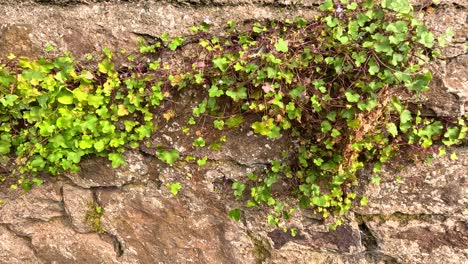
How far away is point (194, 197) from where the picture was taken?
6.59 feet

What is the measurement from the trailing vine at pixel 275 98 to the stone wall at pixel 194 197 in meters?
0.07

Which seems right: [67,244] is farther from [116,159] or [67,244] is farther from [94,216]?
[116,159]

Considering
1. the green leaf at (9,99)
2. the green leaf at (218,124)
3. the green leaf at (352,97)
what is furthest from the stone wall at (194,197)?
the green leaf at (352,97)

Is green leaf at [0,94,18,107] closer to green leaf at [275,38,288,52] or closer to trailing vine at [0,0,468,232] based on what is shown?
trailing vine at [0,0,468,232]

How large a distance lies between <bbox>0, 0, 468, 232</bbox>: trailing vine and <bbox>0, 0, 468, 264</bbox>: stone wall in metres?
0.07

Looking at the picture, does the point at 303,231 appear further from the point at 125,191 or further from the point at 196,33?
the point at 196,33

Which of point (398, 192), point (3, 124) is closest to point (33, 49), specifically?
point (3, 124)

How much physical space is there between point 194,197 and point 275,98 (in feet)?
2.29

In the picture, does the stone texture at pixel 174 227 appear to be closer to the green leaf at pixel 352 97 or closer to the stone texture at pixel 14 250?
the stone texture at pixel 14 250

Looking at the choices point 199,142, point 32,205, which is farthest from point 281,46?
point 32,205

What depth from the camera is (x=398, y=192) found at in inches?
74.1

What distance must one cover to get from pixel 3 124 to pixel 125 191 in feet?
2.13

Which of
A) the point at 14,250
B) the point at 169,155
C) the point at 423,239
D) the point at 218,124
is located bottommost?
the point at 14,250

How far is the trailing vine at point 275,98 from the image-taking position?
1.63 metres
